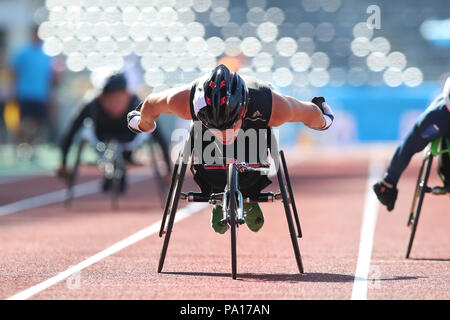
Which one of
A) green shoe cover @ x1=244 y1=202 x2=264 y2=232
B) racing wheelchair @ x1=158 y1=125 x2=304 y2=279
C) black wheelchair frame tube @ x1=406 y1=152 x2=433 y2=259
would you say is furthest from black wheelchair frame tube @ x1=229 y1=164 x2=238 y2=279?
black wheelchair frame tube @ x1=406 y1=152 x2=433 y2=259

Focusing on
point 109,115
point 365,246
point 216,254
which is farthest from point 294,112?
point 109,115

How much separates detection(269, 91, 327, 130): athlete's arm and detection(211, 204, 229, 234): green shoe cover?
95cm

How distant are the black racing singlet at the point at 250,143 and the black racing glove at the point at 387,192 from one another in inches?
58.0

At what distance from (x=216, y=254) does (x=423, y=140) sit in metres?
2.02

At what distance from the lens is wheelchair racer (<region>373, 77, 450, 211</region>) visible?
839cm

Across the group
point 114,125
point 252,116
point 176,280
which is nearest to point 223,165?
point 252,116

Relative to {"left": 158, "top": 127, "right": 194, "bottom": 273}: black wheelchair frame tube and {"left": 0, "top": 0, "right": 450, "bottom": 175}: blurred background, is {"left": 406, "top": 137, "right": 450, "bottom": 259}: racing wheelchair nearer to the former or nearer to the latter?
{"left": 158, "top": 127, "right": 194, "bottom": 273}: black wheelchair frame tube

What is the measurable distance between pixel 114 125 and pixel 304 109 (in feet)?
21.6

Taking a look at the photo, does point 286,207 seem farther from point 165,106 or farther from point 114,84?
point 114,84

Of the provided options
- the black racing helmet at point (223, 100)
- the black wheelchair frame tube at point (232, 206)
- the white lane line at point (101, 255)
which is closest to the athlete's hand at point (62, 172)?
the white lane line at point (101, 255)

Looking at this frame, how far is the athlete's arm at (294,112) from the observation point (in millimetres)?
7289

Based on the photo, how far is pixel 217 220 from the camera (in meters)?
7.86

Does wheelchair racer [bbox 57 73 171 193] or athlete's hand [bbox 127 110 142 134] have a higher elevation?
athlete's hand [bbox 127 110 142 134]
